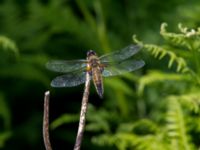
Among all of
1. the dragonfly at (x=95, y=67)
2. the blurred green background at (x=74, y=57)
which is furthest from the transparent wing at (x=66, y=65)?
the blurred green background at (x=74, y=57)

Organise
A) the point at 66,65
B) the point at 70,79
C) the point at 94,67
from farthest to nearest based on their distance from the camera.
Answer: the point at 66,65 < the point at 70,79 < the point at 94,67

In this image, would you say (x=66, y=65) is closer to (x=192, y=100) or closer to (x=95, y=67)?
(x=95, y=67)

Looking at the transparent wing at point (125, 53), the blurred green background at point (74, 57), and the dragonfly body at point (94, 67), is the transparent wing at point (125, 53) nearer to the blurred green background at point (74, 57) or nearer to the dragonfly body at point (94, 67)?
the dragonfly body at point (94, 67)

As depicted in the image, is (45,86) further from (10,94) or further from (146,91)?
(146,91)

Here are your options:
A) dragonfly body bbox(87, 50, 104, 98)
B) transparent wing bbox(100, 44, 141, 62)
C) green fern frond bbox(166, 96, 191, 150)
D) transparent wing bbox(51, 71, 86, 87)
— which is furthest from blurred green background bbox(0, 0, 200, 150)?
dragonfly body bbox(87, 50, 104, 98)

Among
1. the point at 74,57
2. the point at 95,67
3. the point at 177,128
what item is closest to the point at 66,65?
the point at 95,67

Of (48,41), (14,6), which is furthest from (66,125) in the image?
(14,6)
